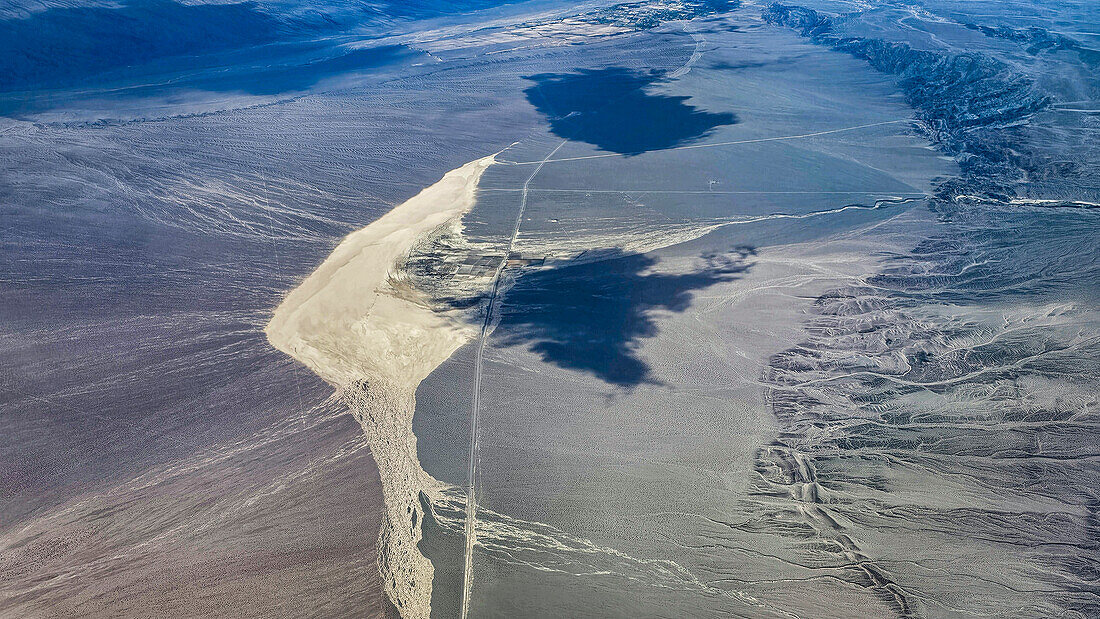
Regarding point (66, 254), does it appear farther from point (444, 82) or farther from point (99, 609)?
point (444, 82)

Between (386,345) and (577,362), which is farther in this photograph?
(386,345)

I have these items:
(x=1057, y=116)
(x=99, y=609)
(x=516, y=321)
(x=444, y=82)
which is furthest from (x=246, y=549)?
(x=1057, y=116)

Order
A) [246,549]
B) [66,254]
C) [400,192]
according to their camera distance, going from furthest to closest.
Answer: [400,192] < [66,254] < [246,549]

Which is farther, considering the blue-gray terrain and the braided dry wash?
the braided dry wash
